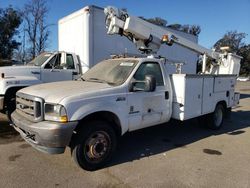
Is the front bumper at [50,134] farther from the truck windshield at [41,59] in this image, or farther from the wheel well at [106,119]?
the truck windshield at [41,59]

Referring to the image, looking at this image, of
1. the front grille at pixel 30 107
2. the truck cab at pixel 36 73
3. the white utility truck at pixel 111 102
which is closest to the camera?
the white utility truck at pixel 111 102

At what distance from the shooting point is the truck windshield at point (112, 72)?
200 inches

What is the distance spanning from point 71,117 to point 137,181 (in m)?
1.48

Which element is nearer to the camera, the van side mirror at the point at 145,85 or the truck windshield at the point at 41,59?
the van side mirror at the point at 145,85

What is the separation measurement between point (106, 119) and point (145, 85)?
0.99m

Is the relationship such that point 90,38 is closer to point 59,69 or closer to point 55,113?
point 59,69

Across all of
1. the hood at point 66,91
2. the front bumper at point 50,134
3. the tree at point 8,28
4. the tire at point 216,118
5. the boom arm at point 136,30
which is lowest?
the tire at point 216,118

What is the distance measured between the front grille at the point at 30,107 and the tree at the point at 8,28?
127 ft

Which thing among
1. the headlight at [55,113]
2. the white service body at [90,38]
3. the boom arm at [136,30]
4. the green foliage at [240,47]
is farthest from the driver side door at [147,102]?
the green foliage at [240,47]

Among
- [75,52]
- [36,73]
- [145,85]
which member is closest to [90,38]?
[75,52]

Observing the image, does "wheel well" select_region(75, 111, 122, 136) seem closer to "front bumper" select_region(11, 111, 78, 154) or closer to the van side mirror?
"front bumper" select_region(11, 111, 78, 154)

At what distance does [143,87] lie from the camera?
16.6 ft

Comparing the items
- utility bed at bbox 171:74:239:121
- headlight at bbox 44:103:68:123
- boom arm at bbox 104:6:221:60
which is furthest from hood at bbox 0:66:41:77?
utility bed at bbox 171:74:239:121

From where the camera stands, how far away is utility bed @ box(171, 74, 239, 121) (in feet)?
19.4
